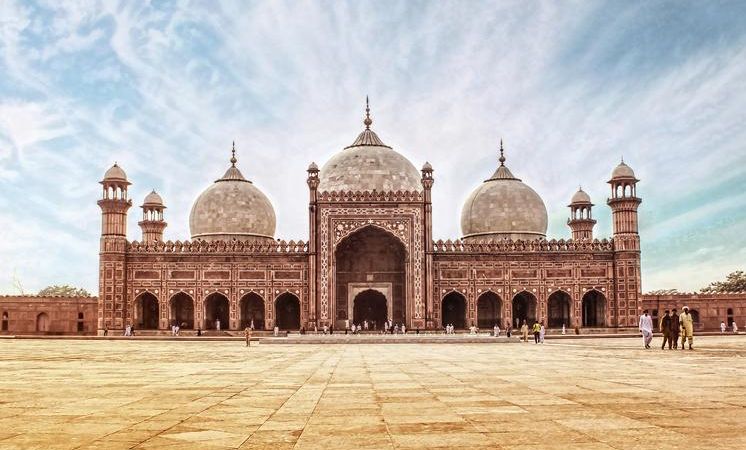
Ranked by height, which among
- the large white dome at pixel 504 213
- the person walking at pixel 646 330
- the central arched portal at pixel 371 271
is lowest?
the person walking at pixel 646 330

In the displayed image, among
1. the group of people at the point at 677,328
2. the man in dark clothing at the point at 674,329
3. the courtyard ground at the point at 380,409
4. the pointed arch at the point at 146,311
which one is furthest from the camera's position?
the pointed arch at the point at 146,311

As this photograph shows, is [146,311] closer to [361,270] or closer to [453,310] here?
[361,270]

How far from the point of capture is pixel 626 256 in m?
29.1

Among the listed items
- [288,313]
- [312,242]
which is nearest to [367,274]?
[312,242]

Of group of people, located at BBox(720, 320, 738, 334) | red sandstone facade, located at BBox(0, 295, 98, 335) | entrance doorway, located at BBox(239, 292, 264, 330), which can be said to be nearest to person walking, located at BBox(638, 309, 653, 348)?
group of people, located at BBox(720, 320, 738, 334)

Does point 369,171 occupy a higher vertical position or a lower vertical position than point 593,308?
higher

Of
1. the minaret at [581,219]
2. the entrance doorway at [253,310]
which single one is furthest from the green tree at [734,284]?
the entrance doorway at [253,310]

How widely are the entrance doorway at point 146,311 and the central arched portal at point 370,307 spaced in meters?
7.90

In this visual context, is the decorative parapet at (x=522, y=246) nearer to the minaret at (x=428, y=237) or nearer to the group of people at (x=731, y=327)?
the minaret at (x=428, y=237)

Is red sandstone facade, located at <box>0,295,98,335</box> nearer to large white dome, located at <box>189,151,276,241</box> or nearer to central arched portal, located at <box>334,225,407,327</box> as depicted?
large white dome, located at <box>189,151,276,241</box>

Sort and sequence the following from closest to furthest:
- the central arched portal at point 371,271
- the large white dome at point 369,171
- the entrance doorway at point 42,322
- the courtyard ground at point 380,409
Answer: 1. the courtyard ground at point 380,409
2. the central arched portal at point 371,271
3. the entrance doorway at point 42,322
4. the large white dome at point 369,171

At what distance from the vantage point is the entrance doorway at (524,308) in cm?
2959

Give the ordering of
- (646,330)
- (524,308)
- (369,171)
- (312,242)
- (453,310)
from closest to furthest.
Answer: (646,330) < (312,242) < (453,310) < (524,308) < (369,171)

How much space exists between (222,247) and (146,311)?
453cm
